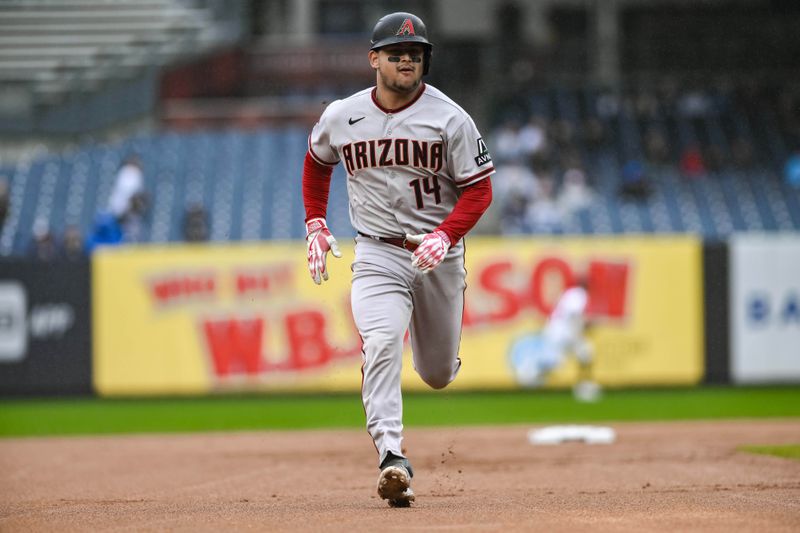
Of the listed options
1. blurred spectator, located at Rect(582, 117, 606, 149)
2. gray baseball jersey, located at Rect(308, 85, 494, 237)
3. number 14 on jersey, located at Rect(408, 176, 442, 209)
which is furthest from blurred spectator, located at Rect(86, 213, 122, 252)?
number 14 on jersey, located at Rect(408, 176, 442, 209)

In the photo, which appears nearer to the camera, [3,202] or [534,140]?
[3,202]

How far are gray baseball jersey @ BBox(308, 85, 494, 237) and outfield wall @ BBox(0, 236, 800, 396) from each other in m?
9.65

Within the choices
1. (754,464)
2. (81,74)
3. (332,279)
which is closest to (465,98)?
(81,74)

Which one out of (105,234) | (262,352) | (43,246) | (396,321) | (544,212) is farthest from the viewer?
(544,212)

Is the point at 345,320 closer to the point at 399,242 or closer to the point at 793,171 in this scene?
the point at 399,242

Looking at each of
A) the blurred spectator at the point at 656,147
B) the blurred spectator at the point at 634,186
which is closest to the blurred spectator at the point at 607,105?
the blurred spectator at the point at 656,147

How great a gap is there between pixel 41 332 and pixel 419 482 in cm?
973

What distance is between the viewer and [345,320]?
1585cm

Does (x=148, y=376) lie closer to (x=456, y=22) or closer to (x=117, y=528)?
(x=117, y=528)

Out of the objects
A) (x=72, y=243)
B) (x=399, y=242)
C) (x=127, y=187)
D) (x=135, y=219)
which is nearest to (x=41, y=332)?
(x=72, y=243)

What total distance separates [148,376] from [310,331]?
203 cm

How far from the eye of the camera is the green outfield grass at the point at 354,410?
12.8 meters

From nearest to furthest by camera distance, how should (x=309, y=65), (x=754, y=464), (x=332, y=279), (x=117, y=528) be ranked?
(x=117, y=528) < (x=754, y=464) < (x=332, y=279) < (x=309, y=65)

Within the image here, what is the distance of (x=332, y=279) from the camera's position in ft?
52.2
